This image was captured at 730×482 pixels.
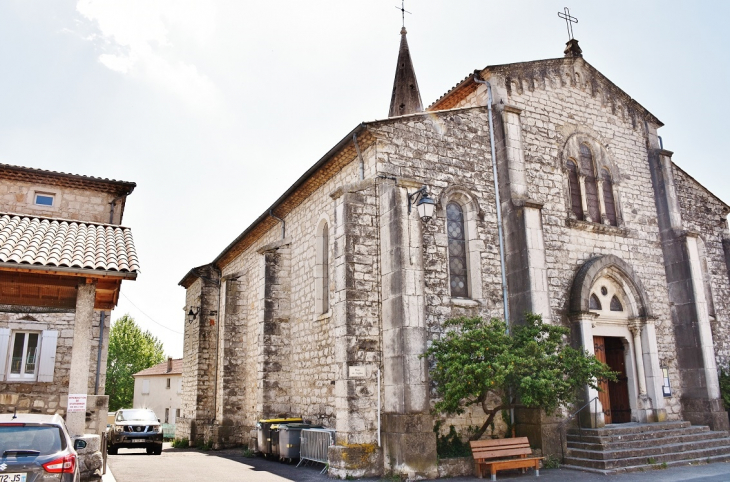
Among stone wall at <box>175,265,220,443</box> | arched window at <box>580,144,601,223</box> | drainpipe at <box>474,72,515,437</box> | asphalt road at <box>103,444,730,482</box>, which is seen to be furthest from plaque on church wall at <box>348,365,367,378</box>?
stone wall at <box>175,265,220,443</box>

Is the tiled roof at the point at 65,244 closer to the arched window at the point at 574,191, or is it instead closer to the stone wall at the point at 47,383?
the stone wall at the point at 47,383

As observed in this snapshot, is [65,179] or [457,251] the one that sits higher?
[65,179]

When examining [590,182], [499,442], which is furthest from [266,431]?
[590,182]

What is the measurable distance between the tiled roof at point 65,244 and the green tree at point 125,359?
1501 inches

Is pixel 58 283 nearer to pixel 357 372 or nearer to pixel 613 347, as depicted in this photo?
pixel 357 372

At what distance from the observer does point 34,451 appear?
5.91 m

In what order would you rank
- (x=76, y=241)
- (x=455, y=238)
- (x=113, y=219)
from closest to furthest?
1. (x=76, y=241)
2. (x=455, y=238)
3. (x=113, y=219)

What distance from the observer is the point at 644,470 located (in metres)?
11.0

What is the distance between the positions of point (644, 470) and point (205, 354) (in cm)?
1500

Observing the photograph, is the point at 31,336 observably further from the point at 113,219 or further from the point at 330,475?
the point at 330,475

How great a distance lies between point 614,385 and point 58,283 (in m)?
12.3

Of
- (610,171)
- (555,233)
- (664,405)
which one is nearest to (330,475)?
(555,233)

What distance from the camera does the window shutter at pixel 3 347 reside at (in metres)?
12.2

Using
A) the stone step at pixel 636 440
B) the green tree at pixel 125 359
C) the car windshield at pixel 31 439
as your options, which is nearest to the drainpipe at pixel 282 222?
the stone step at pixel 636 440
